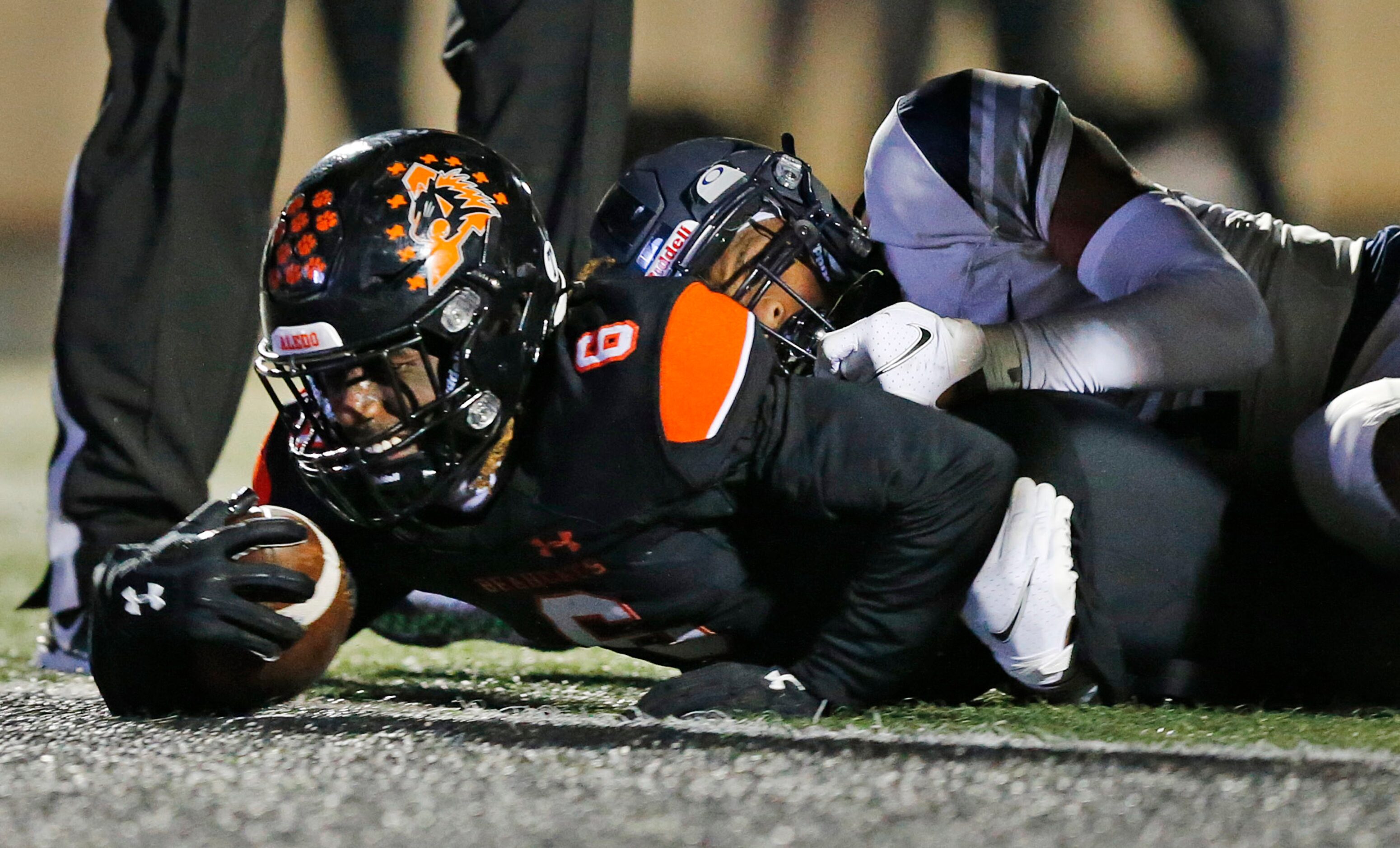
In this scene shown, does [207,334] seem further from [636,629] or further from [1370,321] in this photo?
[1370,321]

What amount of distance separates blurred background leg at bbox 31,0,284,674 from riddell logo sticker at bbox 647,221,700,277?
73 centimetres

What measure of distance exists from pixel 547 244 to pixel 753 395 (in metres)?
0.30

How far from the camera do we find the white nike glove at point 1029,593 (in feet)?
4.91

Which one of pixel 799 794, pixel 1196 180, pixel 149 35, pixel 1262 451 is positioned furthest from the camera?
pixel 1196 180

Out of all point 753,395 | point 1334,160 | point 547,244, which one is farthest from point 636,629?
point 1334,160

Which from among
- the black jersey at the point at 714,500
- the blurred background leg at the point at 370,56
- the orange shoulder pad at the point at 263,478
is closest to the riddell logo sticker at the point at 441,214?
the black jersey at the point at 714,500

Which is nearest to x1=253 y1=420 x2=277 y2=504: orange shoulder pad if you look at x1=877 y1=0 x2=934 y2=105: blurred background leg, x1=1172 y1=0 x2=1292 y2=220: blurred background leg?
x1=877 y1=0 x2=934 y2=105: blurred background leg

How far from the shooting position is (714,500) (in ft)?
4.84

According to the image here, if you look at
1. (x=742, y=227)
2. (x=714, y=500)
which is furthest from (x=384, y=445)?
(x=742, y=227)

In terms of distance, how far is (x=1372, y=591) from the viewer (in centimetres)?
161

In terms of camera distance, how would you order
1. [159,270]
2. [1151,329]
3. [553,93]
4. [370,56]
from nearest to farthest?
[1151,329] < [159,270] < [553,93] < [370,56]

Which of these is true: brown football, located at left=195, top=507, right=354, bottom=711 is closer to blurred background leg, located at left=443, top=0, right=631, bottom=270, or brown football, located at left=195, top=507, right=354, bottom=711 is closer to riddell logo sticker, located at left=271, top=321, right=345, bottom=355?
riddell logo sticker, located at left=271, top=321, right=345, bottom=355

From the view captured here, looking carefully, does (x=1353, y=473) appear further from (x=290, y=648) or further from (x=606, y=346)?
(x=290, y=648)

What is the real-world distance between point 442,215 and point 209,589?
417 millimetres
